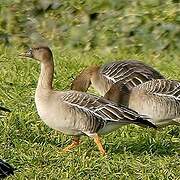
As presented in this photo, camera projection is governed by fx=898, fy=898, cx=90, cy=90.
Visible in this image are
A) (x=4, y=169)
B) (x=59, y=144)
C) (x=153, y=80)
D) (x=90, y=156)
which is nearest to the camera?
(x=4, y=169)

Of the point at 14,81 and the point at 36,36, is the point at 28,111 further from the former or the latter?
the point at 36,36

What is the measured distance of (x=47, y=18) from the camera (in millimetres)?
15000

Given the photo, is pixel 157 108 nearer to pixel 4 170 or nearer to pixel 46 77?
pixel 46 77

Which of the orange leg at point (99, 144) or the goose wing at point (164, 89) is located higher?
the orange leg at point (99, 144)

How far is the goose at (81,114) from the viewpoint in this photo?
8.09m

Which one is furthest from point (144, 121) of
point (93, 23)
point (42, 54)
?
point (93, 23)

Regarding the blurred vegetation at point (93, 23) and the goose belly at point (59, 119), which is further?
the blurred vegetation at point (93, 23)

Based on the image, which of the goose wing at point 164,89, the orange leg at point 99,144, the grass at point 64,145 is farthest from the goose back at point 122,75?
the orange leg at point 99,144

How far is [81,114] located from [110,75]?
5.59 ft

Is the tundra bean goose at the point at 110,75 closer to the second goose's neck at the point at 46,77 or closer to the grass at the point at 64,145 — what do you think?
the grass at the point at 64,145

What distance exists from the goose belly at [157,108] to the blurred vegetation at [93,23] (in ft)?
14.6

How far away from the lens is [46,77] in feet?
28.3

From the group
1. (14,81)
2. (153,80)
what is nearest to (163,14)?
(14,81)

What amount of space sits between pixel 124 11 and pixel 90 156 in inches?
260
